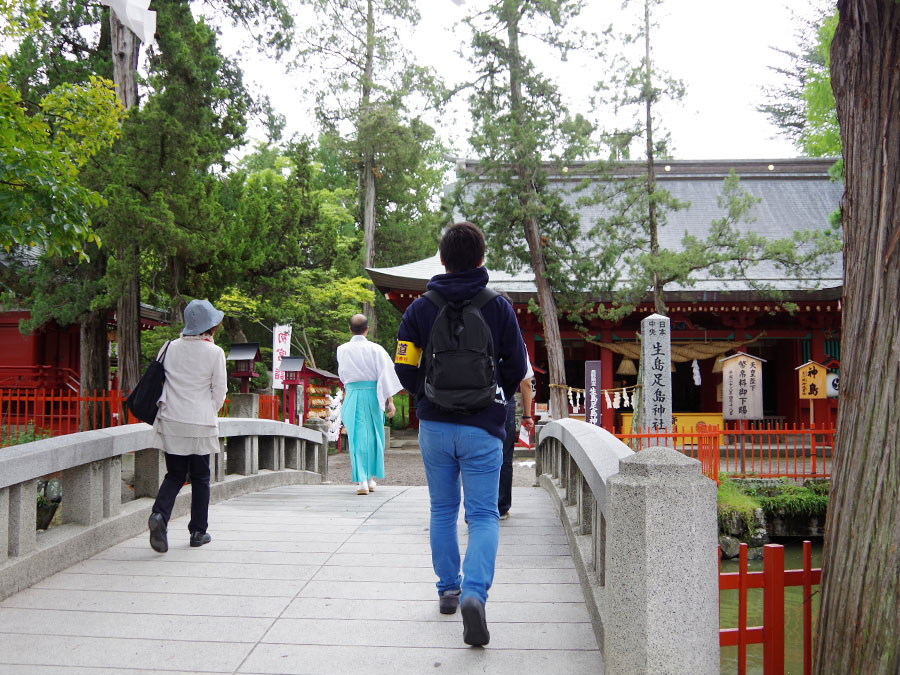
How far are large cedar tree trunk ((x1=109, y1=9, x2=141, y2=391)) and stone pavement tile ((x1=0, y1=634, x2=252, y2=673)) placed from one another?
358 inches

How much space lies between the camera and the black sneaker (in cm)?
328

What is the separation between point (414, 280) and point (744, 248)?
687 cm

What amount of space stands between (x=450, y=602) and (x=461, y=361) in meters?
1.11

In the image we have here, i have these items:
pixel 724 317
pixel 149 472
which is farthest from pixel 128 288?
pixel 724 317

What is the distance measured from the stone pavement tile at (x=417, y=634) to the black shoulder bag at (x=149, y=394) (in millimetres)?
1679

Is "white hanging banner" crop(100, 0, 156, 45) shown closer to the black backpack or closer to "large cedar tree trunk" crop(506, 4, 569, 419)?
the black backpack

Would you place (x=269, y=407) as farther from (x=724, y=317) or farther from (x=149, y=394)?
(x=724, y=317)

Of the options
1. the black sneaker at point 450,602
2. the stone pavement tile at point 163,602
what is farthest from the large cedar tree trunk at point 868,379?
the stone pavement tile at point 163,602

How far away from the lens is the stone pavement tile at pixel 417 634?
2.97 metres

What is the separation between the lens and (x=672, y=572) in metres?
2.34

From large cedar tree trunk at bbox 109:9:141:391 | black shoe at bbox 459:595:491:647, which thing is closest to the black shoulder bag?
black shoe at bbox 459:595:491:647

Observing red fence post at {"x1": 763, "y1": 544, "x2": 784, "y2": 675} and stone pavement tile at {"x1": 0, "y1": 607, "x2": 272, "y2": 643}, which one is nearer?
red fence post at {"x1": 763, "y1": 544, "x2": 784, "y2": 675}

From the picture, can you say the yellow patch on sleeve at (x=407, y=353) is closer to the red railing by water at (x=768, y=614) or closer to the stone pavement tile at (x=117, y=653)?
Result: the stone pavement tile at (x=117, y=653)

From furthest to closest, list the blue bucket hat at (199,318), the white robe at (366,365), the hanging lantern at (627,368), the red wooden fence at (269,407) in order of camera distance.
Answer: the hanging lantern at (627,368) → the red wooden fence at (269,407) → the white robe at (366,365) → the blue bucket hat at (199,318)
